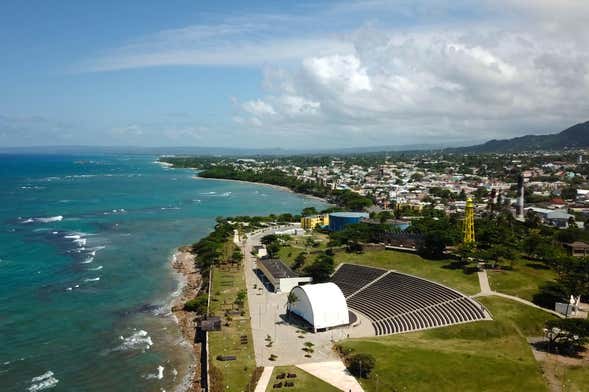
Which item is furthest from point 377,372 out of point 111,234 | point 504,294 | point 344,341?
point 111,234

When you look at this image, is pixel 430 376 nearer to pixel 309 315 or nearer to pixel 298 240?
pixel 309 315

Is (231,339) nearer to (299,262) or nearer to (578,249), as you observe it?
(299,262)

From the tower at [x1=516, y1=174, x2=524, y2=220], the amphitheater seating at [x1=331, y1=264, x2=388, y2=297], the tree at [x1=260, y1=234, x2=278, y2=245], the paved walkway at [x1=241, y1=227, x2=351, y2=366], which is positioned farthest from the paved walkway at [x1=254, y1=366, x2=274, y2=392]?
the tower at [x1=516, y1=174, x2=524, y2=220]

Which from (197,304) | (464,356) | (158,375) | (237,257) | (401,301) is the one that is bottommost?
(158,375)

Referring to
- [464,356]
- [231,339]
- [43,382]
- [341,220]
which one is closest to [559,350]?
[464,356]

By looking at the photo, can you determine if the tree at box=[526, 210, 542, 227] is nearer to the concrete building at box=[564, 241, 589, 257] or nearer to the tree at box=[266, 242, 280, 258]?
the concrete building at box=[564, 241, 589, 257]

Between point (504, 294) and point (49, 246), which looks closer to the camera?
point (504, 294)
